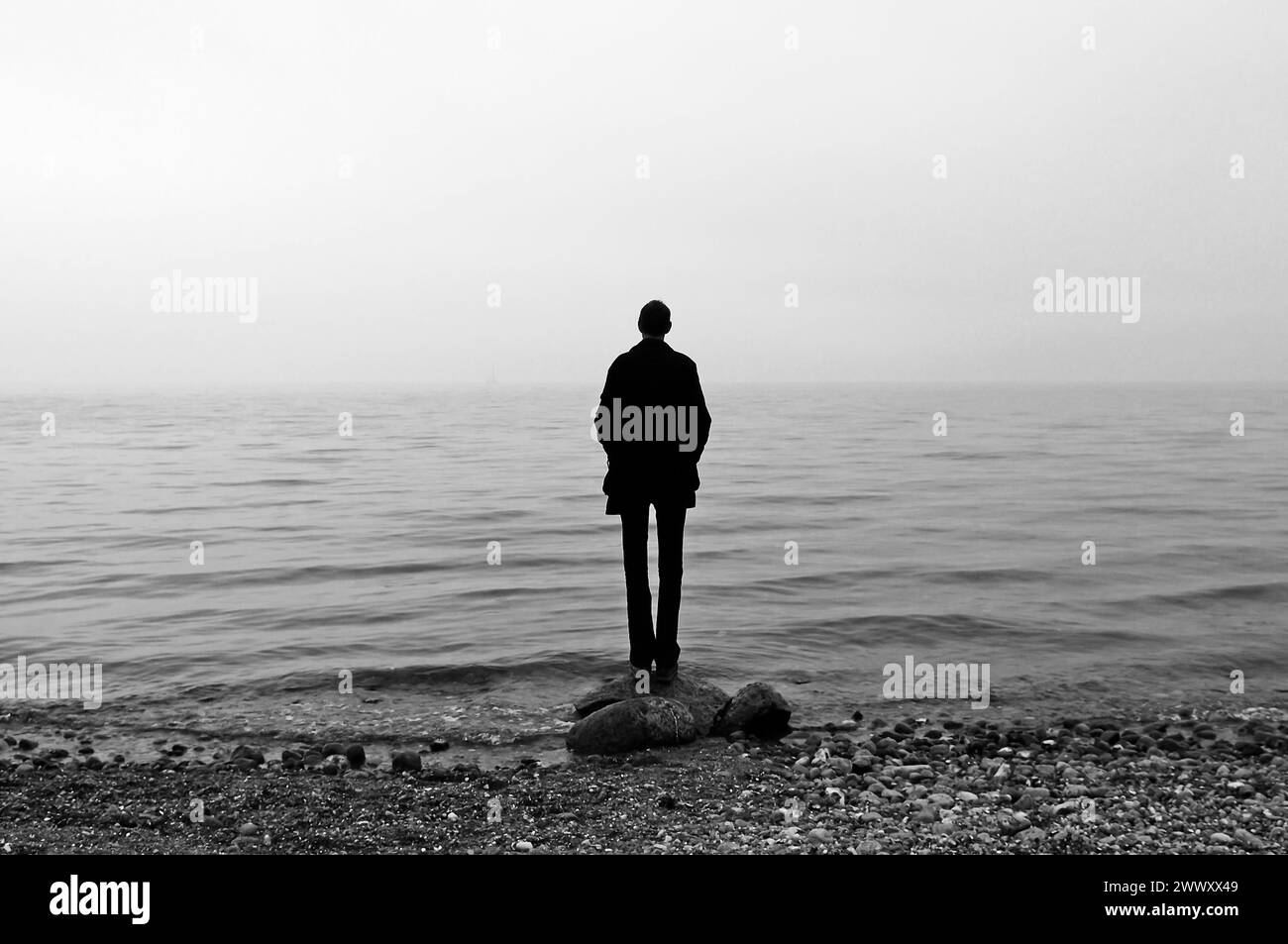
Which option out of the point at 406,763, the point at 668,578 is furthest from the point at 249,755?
the point at 668,578

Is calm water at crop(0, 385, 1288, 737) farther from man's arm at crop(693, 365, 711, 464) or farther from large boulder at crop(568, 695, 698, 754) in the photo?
man's arm at crop(693, 365, 711, 464)

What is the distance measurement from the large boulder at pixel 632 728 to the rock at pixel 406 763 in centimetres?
125

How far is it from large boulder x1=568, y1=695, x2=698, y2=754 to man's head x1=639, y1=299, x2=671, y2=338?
3.03 m

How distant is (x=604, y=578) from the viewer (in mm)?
18062

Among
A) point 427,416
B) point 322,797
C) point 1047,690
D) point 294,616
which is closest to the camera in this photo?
point 322,797

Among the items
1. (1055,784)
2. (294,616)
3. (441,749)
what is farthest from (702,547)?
(1055,784)

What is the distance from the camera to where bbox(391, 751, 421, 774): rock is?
855 centimetres

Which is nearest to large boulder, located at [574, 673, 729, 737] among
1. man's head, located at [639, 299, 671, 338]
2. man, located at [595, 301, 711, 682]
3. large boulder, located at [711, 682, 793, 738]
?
large boulder, located at [711, 682, 793, 738]

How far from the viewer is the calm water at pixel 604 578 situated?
12.2 metres

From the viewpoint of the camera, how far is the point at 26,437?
2282 inches

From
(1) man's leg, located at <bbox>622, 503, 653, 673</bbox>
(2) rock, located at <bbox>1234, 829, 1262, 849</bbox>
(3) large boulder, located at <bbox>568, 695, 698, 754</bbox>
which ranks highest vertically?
(1) man's leg, located at <bbox>622, 503, 653, 673</bbox>

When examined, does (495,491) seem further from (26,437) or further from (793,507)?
(26,437)

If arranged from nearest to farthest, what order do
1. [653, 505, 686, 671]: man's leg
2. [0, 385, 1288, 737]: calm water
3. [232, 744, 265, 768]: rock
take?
1. [232, 744, 265, 768]: rock
2. [653, 505, 686, 671]: man's leg
3. [0, 385, 1288, 737]: calm water

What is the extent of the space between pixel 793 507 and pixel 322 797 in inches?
820
